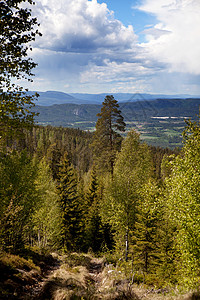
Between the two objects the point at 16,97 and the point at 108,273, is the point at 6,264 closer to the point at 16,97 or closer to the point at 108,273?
the point at 108,273

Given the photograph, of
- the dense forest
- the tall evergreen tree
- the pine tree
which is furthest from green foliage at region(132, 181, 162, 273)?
the pine tree

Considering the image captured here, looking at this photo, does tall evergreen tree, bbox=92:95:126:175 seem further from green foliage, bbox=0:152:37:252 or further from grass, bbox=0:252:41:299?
grass, bbox=0:252:41:299

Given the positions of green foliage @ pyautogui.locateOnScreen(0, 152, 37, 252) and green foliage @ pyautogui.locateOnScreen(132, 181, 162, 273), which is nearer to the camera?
green foliage @ pyautogui.locateOnScreen(0, 152, 37, 252)

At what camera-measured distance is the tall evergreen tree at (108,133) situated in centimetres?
2948

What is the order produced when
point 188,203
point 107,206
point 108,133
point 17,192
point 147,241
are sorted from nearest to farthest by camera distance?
point 188,203 < point 17,192 < point 147,241 < point 107,206 < point 108,133

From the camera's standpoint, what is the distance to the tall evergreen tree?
96.7 feet

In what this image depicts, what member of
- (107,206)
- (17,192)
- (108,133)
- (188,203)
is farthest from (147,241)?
(108,133)

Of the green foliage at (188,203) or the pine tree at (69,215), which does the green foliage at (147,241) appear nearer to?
the green foliage at (188,203)

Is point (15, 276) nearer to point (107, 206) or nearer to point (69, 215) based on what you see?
point (107, 206)

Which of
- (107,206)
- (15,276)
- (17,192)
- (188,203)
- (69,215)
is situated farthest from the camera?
(69,215)

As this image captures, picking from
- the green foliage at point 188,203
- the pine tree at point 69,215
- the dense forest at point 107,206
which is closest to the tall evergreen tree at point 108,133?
the dense forest at point 107,206

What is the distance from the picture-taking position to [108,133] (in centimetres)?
3020

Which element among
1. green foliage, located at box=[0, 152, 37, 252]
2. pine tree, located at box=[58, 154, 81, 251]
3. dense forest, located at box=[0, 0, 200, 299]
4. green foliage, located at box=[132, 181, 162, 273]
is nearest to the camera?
dense forest, located at box=[0, 0, 200, 299]

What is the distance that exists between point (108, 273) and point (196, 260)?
26.2 feet
